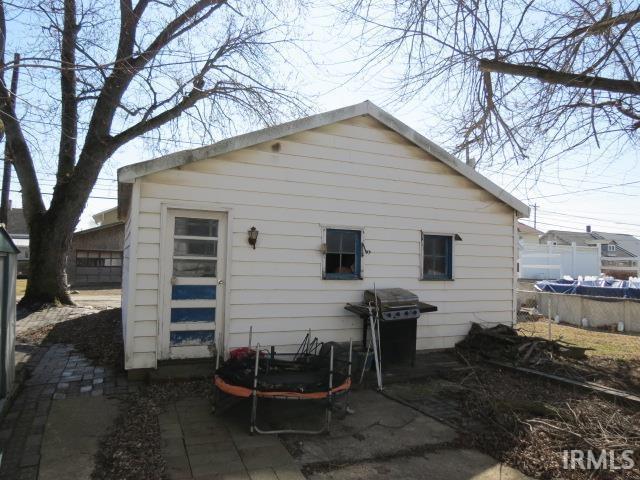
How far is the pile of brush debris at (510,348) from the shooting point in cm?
716

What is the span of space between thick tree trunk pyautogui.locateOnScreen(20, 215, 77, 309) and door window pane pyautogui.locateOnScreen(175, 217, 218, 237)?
9747mm

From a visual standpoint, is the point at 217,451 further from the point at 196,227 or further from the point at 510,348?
the point at 510,348

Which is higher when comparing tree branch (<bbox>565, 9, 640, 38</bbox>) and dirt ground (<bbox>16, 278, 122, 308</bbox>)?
tree branch (<bbox>565, 9, 640, 38</bbox>)

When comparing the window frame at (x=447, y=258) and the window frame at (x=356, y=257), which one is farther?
the window frame at (x=447, y=258)

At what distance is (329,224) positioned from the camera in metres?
7.00

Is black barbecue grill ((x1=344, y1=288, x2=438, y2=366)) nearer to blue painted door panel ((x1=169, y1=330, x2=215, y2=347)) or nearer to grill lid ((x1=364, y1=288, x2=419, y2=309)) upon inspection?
grill lid ((x1=364, y1=288, x2=419, y2=309))

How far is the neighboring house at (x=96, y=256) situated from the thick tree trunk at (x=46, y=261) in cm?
1373

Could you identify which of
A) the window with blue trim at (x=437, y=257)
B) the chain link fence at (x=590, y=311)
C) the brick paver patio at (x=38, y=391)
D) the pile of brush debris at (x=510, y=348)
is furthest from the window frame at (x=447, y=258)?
the chain link fence at (x=590, y=311)

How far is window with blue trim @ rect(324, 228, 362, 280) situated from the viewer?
705cm

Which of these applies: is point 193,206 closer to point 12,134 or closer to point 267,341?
point 267,341

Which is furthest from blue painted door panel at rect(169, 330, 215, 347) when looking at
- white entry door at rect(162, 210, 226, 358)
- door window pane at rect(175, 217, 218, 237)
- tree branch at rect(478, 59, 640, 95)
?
tree branch at rect(478, 59, 640, 95)

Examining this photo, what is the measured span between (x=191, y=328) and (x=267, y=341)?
105cm

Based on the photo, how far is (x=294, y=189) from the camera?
6.79m

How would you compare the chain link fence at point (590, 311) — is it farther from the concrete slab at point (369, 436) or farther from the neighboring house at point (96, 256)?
the neighboring house at point (96, 256)
